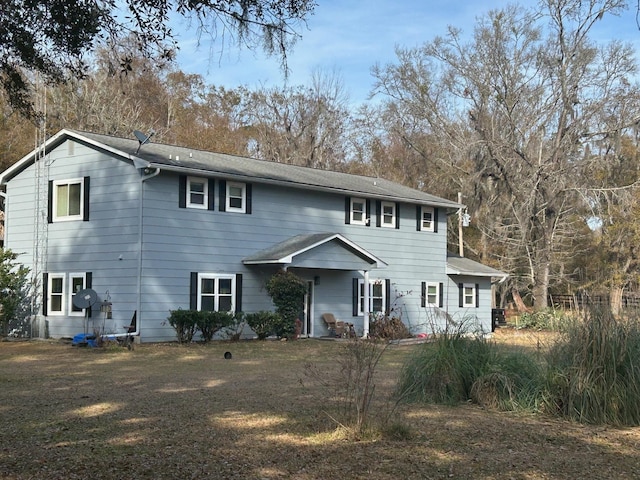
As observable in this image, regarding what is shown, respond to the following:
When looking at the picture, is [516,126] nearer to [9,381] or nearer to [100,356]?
[100,356]

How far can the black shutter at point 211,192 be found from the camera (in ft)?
67.6

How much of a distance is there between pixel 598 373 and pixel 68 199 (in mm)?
16486

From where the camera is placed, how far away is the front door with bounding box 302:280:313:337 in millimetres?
22797

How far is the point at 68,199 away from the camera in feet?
69.3

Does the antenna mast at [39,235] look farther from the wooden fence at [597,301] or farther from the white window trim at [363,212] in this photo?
the wooden fence at [597,301]

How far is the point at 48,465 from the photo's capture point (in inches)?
240

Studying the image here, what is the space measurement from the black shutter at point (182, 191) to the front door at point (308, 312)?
4.94 m

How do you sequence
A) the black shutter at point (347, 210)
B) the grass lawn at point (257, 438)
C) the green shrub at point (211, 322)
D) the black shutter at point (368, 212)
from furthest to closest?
the black shutter at point (368, 212) < the black shutter at point (347, 210) < the green shrub at point (211, 322) < the grass lawn at point (257, 438)

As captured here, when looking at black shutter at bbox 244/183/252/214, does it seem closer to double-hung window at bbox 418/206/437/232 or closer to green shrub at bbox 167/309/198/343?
green shrub at bbox 167/309/198/343

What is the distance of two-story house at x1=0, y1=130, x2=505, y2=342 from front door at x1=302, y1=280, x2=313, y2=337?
0.03 meters

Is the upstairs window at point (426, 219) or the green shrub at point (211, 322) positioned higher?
the upstairs window at point (426, 219)

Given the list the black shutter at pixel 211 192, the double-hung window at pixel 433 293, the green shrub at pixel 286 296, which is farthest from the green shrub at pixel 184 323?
the double-hung window at pixel 433 293

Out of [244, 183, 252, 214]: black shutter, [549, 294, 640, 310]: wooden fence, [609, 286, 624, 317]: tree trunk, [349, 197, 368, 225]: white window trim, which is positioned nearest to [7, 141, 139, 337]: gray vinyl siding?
[244, 183, 252, 214]: black shutter

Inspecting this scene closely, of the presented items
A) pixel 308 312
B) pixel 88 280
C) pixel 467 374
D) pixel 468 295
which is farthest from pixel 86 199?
pixel 468 295
